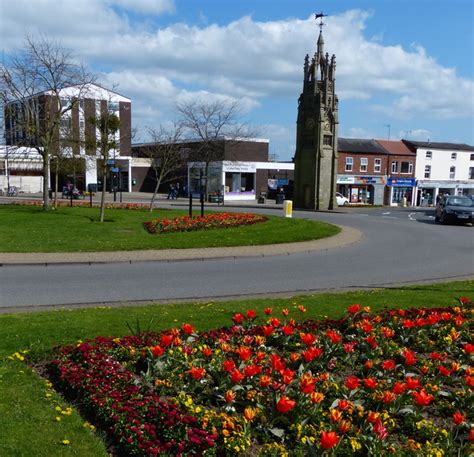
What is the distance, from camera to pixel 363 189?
63219 mm

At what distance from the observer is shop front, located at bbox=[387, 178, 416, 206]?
63938mm

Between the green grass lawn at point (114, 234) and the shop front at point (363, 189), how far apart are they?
1580 inches

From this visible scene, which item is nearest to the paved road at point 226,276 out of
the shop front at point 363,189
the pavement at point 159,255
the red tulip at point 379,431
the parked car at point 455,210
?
the pavement at point 159,255

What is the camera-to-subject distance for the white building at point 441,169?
66.4 m

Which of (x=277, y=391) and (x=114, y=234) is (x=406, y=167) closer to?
(x=114, y=234)

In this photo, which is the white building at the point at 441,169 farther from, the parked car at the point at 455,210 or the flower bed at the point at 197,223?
the flower bed at the point at 197,223

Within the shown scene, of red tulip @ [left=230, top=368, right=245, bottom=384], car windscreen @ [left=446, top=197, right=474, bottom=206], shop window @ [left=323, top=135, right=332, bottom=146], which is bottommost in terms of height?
red tulip @ [left=230, top=368, right=245, bottom=384]

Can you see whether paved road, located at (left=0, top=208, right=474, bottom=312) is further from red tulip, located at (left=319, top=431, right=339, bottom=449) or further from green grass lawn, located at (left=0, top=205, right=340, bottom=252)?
red tulip, located at (left=319, top=431, right=339, bottom=449)

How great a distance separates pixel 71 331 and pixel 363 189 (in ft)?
197

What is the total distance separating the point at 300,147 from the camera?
42812mm

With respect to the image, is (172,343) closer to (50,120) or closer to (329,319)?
(329,319)

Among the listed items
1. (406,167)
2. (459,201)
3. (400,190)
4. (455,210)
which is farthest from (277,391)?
(406,167)

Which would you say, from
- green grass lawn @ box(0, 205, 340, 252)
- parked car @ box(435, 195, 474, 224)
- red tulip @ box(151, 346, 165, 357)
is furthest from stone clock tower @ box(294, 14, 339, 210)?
red tulip @ box(151, 346, 165, 357)

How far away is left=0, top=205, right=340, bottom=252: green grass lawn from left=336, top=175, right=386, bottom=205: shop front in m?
40.1
